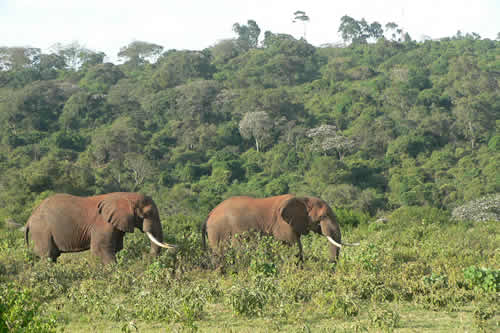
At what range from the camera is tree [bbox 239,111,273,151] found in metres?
51.2

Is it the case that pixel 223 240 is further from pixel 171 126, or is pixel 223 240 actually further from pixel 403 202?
pixel 171 126

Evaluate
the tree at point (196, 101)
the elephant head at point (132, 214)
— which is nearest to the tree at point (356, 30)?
the tree at point (196, 101)

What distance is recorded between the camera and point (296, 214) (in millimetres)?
11352

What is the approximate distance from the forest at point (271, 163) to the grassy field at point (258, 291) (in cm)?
4

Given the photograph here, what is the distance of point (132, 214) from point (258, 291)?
3745mm

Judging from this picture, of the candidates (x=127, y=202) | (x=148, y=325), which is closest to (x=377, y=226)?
(x=127, y=202)

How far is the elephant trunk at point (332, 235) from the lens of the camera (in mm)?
11218

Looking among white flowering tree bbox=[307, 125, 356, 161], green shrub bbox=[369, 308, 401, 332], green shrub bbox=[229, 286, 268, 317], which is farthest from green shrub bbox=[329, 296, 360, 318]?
white flowering tree bbox=[307, 125, 356, 161]

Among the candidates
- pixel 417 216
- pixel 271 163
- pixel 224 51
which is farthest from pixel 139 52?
pixel 417 216

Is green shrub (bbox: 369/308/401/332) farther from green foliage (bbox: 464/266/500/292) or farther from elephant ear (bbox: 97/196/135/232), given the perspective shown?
elephant ear (bbox: 97/196/135/232)

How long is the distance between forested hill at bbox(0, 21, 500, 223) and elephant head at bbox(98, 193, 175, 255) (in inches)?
574

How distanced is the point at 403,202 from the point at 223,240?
27.7 m

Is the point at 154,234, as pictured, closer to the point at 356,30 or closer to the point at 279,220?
the point at 279,220

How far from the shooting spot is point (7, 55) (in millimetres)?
70438
